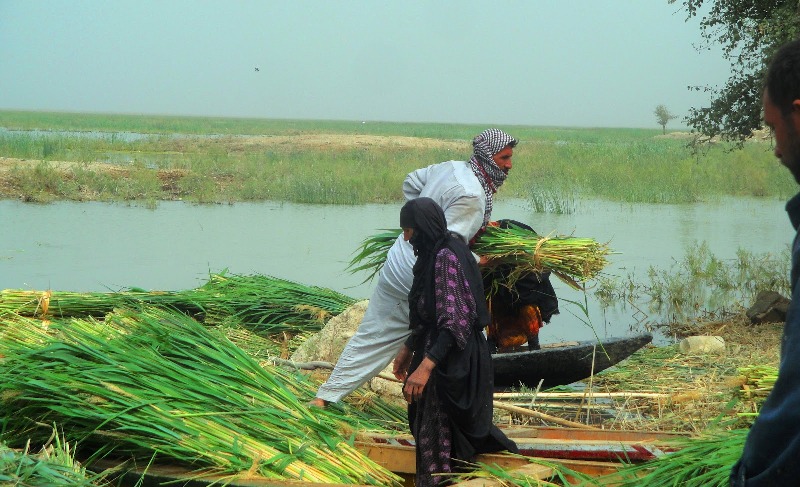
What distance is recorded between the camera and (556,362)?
5.77m

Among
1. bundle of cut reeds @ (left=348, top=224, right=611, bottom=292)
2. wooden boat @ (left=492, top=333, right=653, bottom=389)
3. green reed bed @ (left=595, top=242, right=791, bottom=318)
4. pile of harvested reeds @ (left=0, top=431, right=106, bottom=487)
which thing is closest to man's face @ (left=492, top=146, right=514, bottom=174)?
bundle of cut reeds @ (left=348, top=224, right=611, bottom=292)

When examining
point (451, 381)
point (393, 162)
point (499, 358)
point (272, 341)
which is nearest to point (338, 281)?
point (272, 341)

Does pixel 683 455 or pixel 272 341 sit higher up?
pixel 683 455

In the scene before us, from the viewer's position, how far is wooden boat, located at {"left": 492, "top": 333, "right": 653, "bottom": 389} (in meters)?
5.68

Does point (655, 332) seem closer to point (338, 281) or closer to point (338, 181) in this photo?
point (338, 281)

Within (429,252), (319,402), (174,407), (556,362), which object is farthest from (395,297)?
(556,362)

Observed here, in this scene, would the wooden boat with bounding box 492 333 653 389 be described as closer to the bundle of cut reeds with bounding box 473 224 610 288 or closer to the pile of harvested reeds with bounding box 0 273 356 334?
the bundle of cut reeds with bounding box 473 224 610 288

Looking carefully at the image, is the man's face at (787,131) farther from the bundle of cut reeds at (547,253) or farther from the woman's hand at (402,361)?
the bundle of cut reeds at (547,253)

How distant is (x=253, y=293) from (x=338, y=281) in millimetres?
4273

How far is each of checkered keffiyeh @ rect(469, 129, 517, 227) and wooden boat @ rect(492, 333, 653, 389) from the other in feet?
3.70

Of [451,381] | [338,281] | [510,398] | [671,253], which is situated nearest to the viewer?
[451,381]

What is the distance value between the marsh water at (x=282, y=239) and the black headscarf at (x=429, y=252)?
533cm

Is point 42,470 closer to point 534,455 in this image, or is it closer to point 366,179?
point 534,455

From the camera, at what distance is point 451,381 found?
3.67 metres
